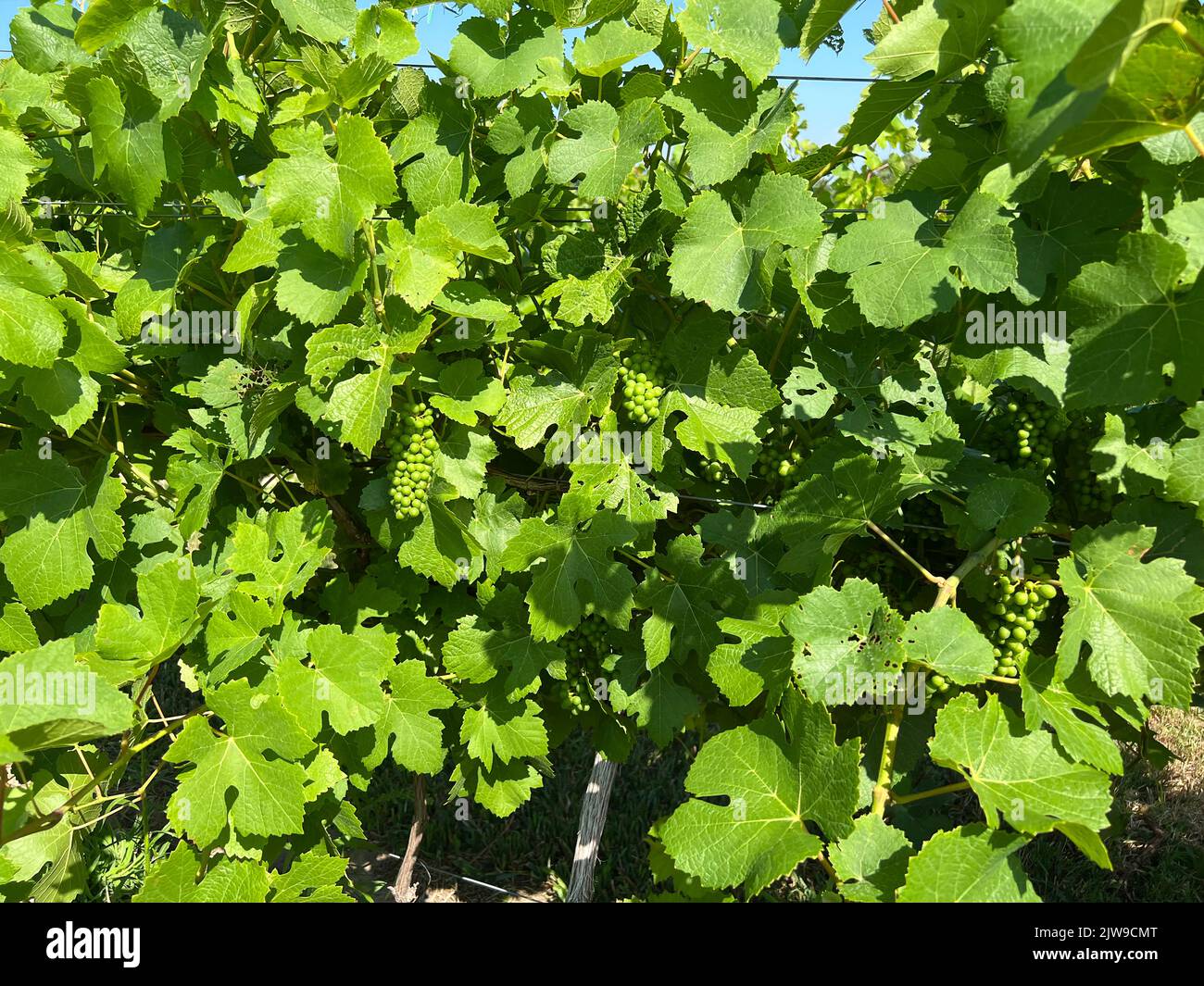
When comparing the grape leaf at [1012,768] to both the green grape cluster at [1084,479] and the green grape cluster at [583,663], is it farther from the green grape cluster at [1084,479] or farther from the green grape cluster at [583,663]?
the green grape cluster at [583,663]

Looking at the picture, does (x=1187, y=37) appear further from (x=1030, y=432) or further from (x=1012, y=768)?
(x=1012, y=768)

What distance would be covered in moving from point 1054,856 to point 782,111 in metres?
4.02

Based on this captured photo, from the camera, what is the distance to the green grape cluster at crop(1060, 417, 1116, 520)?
1.82 metres

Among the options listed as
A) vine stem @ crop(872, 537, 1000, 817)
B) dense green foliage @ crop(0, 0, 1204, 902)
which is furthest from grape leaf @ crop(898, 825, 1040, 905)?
vine stem @ crop(872, 537, 1000, 817)

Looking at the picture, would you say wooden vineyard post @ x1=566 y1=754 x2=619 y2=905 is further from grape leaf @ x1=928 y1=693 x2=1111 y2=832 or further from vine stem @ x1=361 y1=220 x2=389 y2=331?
vine stem @ x1=361 y1=220 x2=389 y2=331

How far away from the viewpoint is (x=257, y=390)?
2.14 m

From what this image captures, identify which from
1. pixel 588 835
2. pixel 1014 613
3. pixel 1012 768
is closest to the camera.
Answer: pixel 1012 768

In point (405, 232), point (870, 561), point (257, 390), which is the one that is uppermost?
point (405, 232)

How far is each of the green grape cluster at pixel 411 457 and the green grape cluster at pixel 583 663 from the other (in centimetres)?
50

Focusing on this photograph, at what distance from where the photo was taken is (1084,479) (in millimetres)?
1835

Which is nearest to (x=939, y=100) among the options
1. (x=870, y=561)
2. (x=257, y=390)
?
(x=870, y=561)

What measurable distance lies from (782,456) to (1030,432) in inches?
19.9

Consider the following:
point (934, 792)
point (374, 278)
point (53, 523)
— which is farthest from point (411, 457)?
point (934, 792)
